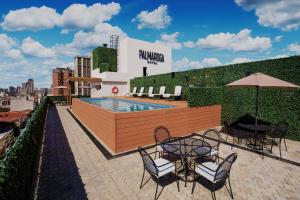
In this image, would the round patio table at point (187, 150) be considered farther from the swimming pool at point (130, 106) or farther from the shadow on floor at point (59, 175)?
the swimming pool at point (130, 106)

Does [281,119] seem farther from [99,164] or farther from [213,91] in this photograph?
[99,164]

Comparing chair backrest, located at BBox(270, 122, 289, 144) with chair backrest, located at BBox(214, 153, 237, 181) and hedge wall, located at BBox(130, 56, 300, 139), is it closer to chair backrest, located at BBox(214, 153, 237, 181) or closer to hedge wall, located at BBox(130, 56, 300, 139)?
hedge wall, located at BBox(130, 56, 300, 139)

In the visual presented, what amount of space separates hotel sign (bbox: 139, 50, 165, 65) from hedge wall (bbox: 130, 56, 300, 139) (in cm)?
1478

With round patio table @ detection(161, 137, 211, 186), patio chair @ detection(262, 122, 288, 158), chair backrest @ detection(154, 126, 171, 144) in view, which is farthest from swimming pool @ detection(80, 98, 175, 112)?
patio chair @ detection(262, 122, 288, 158)

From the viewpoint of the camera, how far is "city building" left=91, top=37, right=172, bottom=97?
23.0m

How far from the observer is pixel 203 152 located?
4281mm

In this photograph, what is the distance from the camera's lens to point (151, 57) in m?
26.8

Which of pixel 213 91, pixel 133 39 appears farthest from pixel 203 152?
pixel 133 39

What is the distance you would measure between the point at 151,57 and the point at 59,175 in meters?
24.0

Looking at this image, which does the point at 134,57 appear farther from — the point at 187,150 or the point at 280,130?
the point at 187,150

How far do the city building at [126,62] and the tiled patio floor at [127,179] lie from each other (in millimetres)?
17148

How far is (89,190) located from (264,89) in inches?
351

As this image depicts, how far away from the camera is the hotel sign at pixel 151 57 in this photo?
2559 cm

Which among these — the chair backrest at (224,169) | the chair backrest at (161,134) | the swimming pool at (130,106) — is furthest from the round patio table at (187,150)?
the swimming pool at (130,106)
